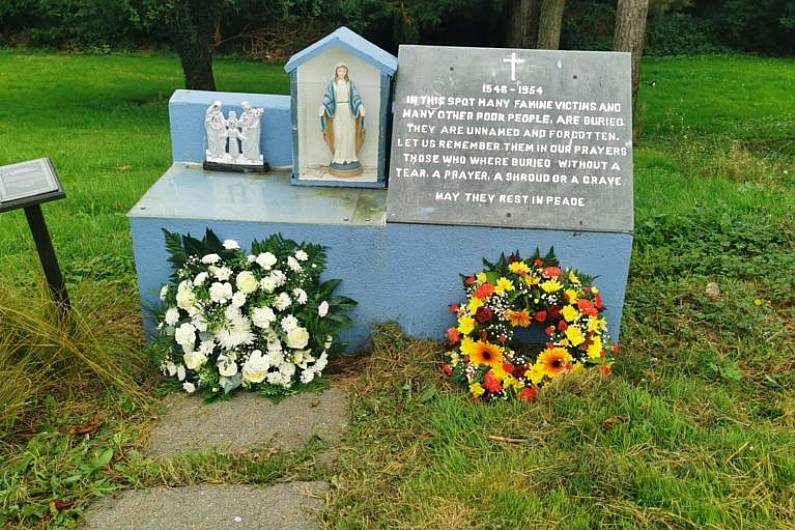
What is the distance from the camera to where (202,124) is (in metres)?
4.22

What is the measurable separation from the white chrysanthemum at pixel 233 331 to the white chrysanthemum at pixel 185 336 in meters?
0.11

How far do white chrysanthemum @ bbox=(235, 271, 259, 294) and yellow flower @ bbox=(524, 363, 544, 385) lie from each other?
1.23 m

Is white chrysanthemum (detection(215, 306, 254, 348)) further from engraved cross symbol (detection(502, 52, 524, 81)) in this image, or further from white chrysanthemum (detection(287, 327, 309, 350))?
engraved cross symbol (detection(502, 52, 524, 81))

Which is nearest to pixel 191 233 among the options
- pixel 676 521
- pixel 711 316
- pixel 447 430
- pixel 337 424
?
pixel 337 424

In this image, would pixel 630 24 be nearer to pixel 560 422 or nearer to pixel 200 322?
pixel 560 422

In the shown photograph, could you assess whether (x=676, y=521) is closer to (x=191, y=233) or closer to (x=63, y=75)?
(x=191, y=233)

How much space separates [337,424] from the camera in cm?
320

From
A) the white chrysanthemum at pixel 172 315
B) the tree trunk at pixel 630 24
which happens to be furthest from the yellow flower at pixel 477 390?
the tree trunk at pixel 630 24

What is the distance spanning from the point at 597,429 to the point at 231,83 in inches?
573

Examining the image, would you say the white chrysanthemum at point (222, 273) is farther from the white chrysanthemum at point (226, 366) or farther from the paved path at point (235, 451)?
the paved path at point (235, 451)

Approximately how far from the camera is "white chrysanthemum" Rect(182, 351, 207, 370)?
339cm

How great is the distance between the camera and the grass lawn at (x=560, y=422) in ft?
8.73

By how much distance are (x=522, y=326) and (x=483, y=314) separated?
0.20 m

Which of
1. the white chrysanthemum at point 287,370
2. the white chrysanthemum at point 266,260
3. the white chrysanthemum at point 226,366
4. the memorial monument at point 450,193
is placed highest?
the memorial monument at point 450,193
